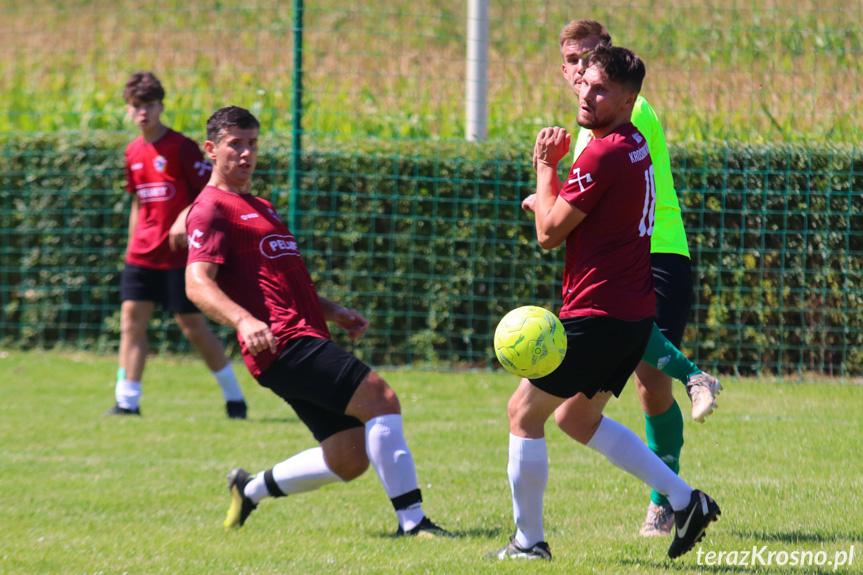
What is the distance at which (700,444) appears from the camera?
20.9ft

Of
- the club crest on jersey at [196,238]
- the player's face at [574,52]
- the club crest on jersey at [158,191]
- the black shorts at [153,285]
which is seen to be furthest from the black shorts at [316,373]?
the club crest on jersey at [158,191]

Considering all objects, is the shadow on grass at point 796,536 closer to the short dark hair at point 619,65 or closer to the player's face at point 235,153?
the short dark hair at point 619,65

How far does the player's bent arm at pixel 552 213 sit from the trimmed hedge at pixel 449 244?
511 cm

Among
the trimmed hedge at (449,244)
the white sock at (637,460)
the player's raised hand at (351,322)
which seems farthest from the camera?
the trimmed hedge at (449,244)

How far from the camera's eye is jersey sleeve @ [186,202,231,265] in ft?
14.6

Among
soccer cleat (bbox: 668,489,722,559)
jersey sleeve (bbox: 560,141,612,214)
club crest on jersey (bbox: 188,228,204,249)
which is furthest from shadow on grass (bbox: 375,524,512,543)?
jersey sleeve (bbox: 560,141,612,214)

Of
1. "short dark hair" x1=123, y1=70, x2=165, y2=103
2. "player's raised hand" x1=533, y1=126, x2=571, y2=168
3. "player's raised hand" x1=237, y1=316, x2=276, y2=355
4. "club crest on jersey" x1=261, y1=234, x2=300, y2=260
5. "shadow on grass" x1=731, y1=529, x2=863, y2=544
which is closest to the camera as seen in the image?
"player's raised hand" x1=533, y1=126, x2=571, y2=168

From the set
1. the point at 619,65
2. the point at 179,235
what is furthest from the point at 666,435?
the point at 179,235

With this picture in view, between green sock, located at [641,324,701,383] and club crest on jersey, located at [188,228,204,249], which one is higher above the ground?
club crest on jersey, located at [188,228,204,249]

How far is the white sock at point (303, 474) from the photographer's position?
464 centimetres

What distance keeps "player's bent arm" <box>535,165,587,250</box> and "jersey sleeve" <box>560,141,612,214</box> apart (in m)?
0.03

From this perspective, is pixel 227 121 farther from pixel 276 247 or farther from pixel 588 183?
pixel 588 183

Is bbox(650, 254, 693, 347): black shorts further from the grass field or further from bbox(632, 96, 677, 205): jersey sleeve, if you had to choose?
the grass field

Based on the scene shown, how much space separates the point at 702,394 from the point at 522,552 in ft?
3.16
